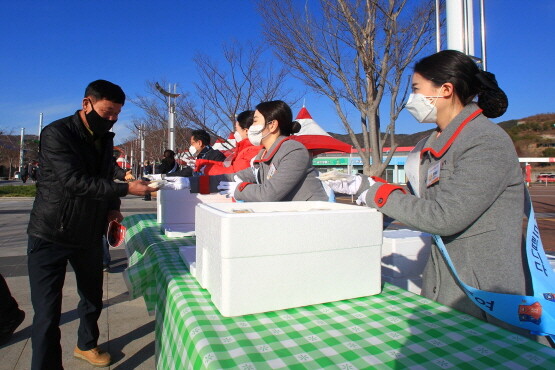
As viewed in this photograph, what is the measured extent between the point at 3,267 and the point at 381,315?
5.28 metres

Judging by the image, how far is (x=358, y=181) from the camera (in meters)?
1.43

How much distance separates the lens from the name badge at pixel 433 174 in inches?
45.7

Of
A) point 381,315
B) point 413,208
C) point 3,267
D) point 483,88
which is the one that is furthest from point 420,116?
point 3,267

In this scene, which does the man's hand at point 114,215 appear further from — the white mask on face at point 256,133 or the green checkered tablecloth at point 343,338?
the green checkered tablecloth at point 343,338

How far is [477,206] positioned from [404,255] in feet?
2.85

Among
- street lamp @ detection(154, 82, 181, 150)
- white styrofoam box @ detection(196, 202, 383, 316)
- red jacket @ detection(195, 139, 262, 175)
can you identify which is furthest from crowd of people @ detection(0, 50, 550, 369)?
street lamp @ detection(154, 82, 181, 150)

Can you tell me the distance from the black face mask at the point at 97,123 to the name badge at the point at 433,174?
163cm

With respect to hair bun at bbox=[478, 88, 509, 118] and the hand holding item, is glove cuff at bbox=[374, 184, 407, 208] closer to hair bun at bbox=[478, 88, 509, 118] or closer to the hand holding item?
hair bun at bbox=[478, 88, 509, 118]

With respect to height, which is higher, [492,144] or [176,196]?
[492,144]

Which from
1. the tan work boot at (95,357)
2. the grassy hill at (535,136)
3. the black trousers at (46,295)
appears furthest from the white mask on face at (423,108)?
the grassy hill at (535,136)

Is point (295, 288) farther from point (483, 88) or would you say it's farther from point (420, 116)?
point (483, 88)

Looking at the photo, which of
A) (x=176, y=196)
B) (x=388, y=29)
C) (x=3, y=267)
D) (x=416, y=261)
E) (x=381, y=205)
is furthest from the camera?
(x=388, y=29)

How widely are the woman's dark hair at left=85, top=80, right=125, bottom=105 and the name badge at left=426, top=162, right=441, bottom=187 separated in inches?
63.7

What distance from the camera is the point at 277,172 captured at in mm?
1708
